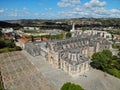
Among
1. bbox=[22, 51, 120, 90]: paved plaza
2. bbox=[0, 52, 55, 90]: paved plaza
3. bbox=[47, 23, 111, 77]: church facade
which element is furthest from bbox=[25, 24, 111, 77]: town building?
bbox=[0, 52, 55, 90]: paved plaza

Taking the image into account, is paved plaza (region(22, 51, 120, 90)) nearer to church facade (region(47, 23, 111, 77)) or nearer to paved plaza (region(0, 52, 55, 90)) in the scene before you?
church facade (region(47, 23, 111, 77))

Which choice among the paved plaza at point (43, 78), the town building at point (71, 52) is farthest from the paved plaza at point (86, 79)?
the town building at point (71, 52)

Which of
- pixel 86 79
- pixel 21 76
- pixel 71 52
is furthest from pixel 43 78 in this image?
pixel 86 79

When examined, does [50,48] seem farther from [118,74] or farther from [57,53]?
[118,74]

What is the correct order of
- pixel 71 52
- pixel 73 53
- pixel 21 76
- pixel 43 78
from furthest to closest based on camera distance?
1. pixel 71 52
2. pixel 73 53
3. pixel 21 76
4. pixel 43 78

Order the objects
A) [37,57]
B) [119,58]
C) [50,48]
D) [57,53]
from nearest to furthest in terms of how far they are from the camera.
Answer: [57,53]
[50,48]
[119,58]
[37,57]

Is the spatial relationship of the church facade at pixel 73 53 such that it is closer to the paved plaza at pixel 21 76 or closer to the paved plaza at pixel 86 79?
the paved plaza at pixel 86 79

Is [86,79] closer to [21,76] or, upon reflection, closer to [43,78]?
[43,78]

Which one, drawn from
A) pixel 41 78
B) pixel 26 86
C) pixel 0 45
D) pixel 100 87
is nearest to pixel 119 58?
pixel 100 87
